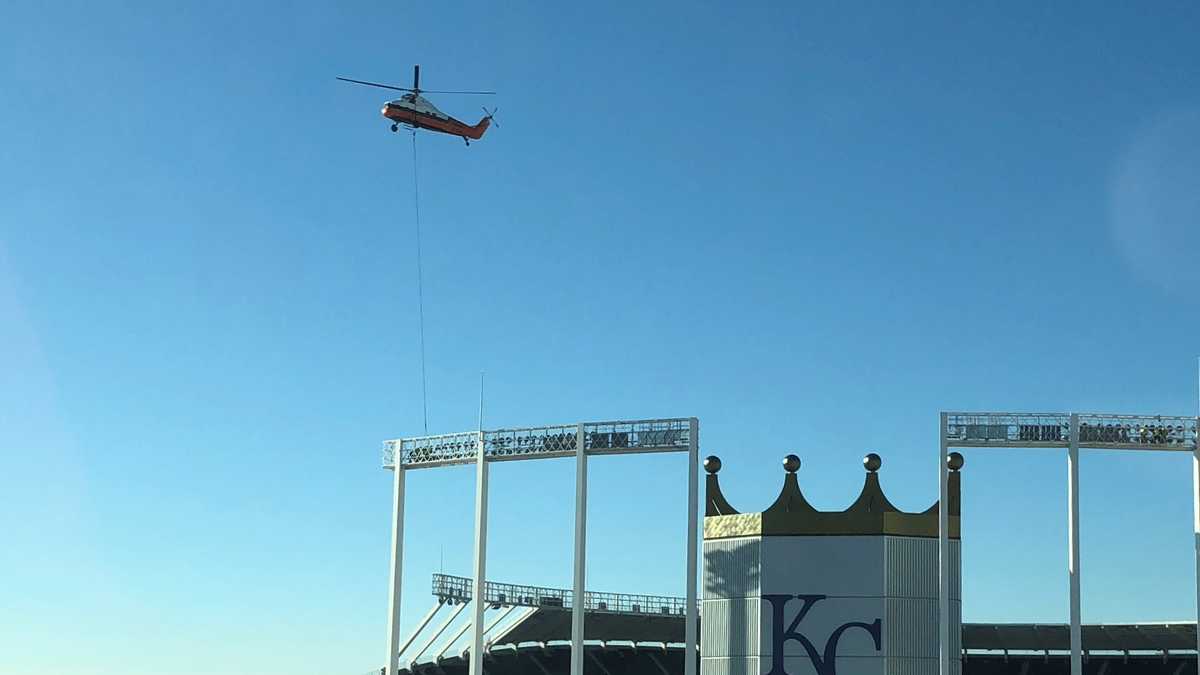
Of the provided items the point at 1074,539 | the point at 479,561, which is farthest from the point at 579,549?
the point at 1074,539

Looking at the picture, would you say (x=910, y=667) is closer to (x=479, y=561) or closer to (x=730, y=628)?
(x=730, y=628)

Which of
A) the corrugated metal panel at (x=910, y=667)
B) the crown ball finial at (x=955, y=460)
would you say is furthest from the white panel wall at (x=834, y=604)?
the crown ball finial at (x=955, y=460)

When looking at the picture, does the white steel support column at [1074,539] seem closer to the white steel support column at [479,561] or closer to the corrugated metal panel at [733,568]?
the corrugated metal panel at [733,568]

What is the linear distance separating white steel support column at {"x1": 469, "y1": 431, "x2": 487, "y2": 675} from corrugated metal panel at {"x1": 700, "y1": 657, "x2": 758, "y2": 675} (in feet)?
39.2

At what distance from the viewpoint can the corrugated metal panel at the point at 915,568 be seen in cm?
7581

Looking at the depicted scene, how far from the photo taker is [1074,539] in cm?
7494

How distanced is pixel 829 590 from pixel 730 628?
4950 mm

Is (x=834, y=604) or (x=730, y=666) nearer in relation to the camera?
(x=834, y=604)

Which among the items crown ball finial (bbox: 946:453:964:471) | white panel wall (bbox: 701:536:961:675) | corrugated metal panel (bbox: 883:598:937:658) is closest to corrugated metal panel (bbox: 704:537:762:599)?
white panel wall (bbox: 701:536:961:675)

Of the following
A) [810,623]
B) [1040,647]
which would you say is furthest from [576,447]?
[1040,647]

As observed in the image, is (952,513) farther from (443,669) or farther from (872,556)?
(443,669)

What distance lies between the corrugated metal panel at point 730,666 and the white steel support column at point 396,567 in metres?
18.3

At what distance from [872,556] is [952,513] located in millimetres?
4368

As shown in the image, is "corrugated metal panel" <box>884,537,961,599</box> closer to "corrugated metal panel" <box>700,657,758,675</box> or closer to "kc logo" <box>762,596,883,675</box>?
"kc logo" <box>762,596,883,675</box>
